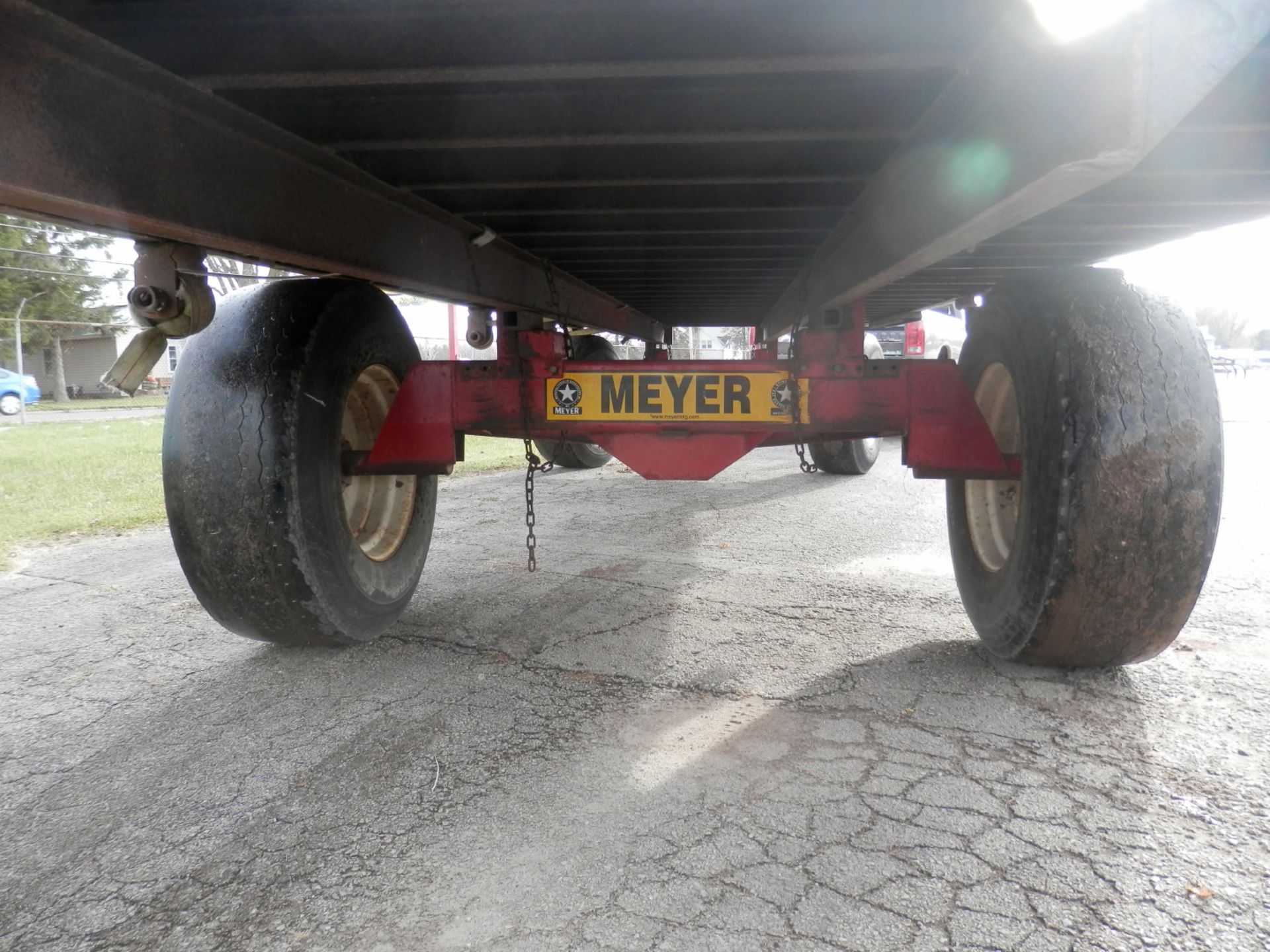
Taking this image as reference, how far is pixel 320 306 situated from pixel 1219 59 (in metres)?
2.92

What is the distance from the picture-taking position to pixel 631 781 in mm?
2340

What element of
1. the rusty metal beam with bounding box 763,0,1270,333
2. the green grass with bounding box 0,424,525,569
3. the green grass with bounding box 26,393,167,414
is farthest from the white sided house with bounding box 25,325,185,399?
the rusty metal beam with bounding box 763,0,1270,333

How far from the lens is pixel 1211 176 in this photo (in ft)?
10.0

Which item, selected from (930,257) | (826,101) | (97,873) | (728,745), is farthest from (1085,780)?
(97,873)

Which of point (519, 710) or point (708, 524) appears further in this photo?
point (708, 524)

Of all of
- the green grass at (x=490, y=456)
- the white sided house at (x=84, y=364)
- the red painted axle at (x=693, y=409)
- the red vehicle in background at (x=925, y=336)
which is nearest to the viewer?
the red painted axle at (x=693, y=409)

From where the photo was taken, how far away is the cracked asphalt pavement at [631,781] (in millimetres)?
1772

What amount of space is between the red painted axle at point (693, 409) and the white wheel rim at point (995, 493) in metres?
0.21

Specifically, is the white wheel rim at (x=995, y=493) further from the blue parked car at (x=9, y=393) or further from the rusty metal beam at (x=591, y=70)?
the blue parked car at (x=9, y=393)

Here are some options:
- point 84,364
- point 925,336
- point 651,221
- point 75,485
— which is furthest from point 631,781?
point 84,364

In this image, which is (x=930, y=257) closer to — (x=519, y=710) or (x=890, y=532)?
(x=519, y=710)

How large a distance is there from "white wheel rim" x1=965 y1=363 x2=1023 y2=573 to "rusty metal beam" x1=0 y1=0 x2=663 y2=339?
7.81ft

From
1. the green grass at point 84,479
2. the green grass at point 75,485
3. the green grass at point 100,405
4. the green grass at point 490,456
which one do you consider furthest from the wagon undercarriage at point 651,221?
the green grass at point 100,405

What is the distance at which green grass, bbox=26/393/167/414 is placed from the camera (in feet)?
87.0
